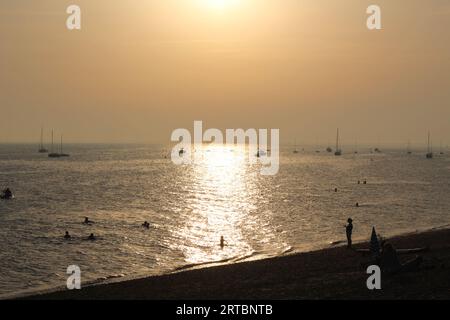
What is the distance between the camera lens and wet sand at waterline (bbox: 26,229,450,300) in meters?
21.8

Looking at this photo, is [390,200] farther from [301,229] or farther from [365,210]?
[301,229]

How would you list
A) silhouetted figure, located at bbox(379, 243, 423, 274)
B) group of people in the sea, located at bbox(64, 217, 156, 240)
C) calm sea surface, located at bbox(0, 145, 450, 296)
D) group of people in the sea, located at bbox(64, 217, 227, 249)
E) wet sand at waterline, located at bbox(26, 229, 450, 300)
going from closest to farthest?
1. wet sand at waterline, located at bbox(26, 229, 450, 300)
2. silhouetted figure, located at bbox(379, 243, 423, 274)
3. calm sea surface, located at bbox(0, 145, 450, 296)
4. group of people in the sea, located at bbox(64, 217, 227, 249)
5. group of people in the sea, located at bbox(64, 217, 156, 240)

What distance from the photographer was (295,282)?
26.4m

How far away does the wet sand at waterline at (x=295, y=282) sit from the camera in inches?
857

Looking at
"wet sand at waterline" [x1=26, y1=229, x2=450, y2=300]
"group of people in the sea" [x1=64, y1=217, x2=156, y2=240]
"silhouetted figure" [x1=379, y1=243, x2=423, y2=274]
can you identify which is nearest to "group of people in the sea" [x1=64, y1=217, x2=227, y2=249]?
"group of people in the sea" [x1=64, y1=217, x2=156, y2=240]

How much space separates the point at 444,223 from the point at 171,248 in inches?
1178

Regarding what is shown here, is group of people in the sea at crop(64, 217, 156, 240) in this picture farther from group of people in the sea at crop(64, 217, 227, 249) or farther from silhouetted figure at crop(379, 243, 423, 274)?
silhouetted figure at crop(379, 243, 423, 274)

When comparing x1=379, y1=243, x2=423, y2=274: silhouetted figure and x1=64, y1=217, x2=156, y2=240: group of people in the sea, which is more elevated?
x1=379, y1=243, x2=423, y2=274: silhouetted figure

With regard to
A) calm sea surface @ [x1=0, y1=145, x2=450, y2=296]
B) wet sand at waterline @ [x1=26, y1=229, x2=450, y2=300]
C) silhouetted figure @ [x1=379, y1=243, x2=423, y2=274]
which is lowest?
calm sea surface @ [x1=0, y1=145, x2=450, y2=296]

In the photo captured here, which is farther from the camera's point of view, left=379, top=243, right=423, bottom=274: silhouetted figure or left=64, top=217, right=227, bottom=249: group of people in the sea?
left=64, top=217, right=227, bottom=249: group of people in the sea

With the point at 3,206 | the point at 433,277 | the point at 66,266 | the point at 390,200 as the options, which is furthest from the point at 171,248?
the point at 390,200

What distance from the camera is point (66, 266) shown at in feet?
120

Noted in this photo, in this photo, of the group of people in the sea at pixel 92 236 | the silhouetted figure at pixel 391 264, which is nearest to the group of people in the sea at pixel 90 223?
the group of people in the sea at pixel 92 236

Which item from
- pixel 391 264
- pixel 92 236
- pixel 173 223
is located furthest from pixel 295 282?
pixel 173 223
